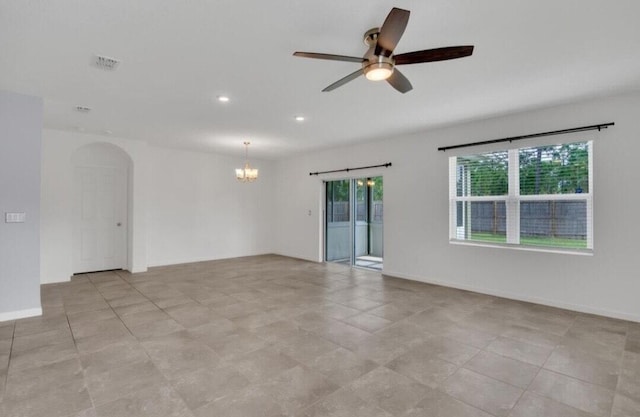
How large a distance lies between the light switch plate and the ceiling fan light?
435 centimetres

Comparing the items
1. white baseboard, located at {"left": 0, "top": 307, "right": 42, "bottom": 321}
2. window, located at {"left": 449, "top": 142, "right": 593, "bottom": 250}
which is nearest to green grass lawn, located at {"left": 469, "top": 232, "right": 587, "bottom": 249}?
window, located at {"left": 449, "top": 142, "right": 593, "bottom": 250}

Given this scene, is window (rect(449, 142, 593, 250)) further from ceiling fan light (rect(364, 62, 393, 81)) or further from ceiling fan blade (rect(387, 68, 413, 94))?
ceiling fan light (rect(364, 62, 393, 81))

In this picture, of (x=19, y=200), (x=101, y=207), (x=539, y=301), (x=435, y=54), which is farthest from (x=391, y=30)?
(x=101, y=207)

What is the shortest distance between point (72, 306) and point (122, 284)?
4.06ft

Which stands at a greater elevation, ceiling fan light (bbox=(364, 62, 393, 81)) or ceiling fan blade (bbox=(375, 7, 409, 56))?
ceiling fan blade (bbox=(375, 7, 409, 56))

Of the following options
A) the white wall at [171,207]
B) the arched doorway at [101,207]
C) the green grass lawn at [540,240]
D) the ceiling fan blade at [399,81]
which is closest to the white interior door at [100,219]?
the arched doorway at [101,207]

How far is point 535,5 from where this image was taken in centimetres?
219

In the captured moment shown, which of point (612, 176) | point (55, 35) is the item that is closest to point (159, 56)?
point (55, 35)

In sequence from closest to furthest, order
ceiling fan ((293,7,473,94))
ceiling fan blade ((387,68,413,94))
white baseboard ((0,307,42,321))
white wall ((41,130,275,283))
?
ceiling fan ((293,7,473,94)), ceiling fan blade ((387,68,413,94)), white baseboard ((0,307,42,321)), white wall ((41,130,275,283))

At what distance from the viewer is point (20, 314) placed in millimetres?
3834

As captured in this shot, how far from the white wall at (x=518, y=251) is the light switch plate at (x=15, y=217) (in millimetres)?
5399

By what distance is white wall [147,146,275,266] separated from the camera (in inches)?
282

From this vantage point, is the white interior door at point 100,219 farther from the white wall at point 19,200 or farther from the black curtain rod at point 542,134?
the black curtain rod at point 542,134

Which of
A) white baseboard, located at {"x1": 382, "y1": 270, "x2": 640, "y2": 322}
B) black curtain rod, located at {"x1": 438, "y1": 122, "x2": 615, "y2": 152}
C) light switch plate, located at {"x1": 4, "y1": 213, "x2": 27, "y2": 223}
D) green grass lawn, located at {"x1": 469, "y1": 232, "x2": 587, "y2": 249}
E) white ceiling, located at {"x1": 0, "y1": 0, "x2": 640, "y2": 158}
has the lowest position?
white baseboard, located at {"x1": 382, "y1": 270, "x2": 640, "y2": 322}
